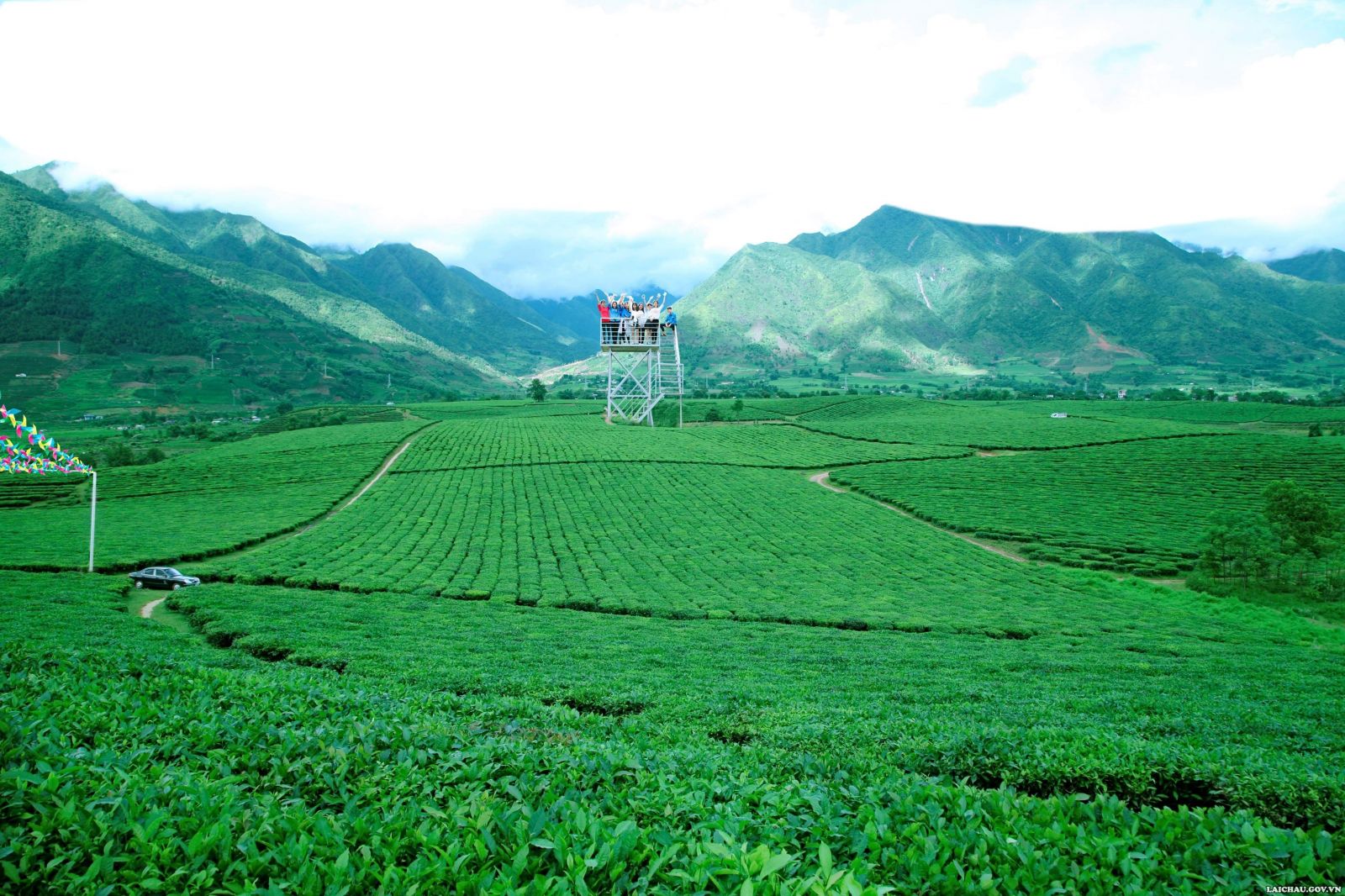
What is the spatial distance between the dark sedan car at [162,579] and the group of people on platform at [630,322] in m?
54.1

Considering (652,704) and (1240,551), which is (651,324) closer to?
(1240,551)

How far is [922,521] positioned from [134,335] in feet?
547

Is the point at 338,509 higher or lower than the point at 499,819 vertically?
lower

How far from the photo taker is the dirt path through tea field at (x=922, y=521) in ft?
121

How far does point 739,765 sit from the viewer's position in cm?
833

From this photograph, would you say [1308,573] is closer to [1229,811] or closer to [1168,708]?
[1168,708]

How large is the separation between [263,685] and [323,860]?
19.1 ft

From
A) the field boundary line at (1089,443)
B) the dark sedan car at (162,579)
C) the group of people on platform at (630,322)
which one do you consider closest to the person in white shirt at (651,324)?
the group of people on platform at (630,322)

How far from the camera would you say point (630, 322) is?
3041 inches

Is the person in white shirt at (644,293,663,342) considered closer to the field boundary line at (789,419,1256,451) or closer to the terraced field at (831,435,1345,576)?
the field boundary line at (789,419,1256,451)

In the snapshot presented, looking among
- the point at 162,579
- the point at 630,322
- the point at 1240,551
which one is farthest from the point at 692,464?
the point at 162,579

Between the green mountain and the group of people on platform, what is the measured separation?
312 feet

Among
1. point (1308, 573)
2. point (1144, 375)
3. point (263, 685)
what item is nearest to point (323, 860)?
point (263, 685)

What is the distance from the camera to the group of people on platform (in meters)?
77.0
